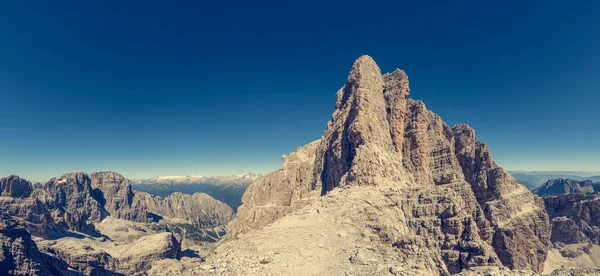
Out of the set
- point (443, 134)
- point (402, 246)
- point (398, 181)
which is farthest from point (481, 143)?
point (402, 246)

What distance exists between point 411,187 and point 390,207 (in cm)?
1408

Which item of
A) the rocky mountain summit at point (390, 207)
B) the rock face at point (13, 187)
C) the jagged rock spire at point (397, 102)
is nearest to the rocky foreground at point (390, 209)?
the rocky mountain summit at point (390, 207)

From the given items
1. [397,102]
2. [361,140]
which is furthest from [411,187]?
[397,102]

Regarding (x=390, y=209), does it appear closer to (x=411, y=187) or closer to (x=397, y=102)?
(x=411, y=187)

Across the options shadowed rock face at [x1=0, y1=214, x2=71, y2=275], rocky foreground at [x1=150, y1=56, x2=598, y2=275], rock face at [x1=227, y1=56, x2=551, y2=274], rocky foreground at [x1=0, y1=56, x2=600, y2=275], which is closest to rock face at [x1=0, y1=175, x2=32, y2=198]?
rocky foreground at [x1=0, y1=56, x2=600, y2=275]

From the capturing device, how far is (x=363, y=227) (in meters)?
50.5

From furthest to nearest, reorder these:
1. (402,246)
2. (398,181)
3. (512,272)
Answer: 1. (398,181)
2. (402,246)
3. (512,272)

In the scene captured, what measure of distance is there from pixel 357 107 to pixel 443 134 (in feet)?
164

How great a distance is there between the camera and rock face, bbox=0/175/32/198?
18950cm

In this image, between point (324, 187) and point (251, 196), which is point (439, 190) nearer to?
point (324, 187)

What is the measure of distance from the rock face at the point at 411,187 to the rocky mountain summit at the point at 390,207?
26cm

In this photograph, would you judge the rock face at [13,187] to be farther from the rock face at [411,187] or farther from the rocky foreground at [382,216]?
the rock face at [411,187]

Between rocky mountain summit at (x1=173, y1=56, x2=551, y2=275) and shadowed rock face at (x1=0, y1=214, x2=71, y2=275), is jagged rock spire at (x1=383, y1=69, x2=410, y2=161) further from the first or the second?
shadowed rock face at (x1=0, y1=214, x2=71, y2=275)

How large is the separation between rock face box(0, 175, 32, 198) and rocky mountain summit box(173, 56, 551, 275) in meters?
169
